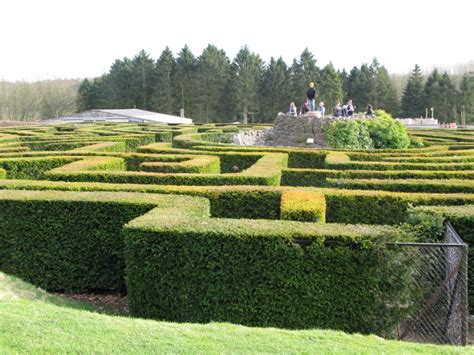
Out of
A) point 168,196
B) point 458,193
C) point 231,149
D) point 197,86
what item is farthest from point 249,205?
point 197,86

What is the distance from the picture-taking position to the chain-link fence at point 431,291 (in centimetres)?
660

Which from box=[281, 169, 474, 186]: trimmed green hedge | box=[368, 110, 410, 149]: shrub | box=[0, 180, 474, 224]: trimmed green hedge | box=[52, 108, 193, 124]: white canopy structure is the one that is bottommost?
box=[0, 180, 474, 224]: trimmed green hedge

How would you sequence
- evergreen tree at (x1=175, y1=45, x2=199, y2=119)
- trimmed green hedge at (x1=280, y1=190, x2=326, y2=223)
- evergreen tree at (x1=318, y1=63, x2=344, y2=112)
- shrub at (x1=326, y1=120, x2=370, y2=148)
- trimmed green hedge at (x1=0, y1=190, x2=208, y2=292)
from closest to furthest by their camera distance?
trimmed green hedge at (x1=280, y1=190, x2=326, y2=223)
trimmed green hedge at (x1=0, y1=190, x2=208, y2=292)
shrub at (x1=326, y1=120, x2=370, y2=148)
evergreen tree at (x1=318, y1=63, x2=344, y2=112)
evergreen tree at (x1=175, y1=45, x2=199, y2=119)

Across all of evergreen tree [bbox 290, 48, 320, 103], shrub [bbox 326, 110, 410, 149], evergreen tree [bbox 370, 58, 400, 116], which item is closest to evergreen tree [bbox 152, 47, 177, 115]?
evergreen tree [bbox 290, 48, 320, 103]

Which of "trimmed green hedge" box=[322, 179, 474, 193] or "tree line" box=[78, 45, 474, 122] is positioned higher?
"tree line" box=[78, 45, 474, 122]

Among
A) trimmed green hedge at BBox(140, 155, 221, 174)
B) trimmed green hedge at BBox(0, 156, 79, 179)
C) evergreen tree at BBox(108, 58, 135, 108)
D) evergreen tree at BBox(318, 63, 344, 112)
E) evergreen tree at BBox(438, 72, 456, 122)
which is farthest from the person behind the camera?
evergreen tree at BBox(108, 58, 135, 108)

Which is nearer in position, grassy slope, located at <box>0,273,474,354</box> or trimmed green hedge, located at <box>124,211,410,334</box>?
grassy slope, located at <box>0,273,474,354</box>

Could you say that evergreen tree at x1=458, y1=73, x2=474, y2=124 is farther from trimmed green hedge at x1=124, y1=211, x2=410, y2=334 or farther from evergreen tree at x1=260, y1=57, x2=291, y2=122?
trimmed green hedge at x1=124, y1=211, x2=410, y2=334

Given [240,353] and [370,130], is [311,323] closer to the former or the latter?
[240,353]

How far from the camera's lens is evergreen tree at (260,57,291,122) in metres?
72.4

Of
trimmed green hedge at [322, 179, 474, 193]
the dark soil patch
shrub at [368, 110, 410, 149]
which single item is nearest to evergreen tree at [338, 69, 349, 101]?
shrub at [368, 110, 410, 149]

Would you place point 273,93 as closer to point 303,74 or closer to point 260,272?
point 303,74

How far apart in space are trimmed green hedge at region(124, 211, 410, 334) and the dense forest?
213 feet

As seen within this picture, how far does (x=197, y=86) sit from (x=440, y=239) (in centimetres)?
6736
